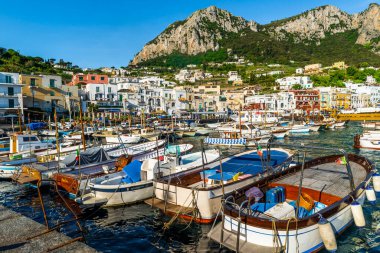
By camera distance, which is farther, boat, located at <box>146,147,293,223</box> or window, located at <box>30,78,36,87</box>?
window, located at <box>30,78,36,87</box>

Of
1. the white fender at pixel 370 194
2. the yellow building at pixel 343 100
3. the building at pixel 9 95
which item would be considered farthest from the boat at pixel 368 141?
the yellow building at pixel 343 100

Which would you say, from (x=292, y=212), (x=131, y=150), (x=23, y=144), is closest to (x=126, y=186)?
(x=292, y=212)

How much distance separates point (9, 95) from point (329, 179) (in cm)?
6954

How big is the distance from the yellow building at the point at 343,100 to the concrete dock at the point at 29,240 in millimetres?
128559

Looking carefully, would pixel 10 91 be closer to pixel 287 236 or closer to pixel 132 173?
pixel 132 173

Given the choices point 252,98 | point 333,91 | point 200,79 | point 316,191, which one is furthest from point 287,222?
point 200,79

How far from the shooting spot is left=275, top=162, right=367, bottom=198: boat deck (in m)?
14.8

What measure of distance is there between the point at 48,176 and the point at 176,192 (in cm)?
1256

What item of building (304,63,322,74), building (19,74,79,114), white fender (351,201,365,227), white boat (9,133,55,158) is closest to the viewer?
white fender (351,201,365,227)

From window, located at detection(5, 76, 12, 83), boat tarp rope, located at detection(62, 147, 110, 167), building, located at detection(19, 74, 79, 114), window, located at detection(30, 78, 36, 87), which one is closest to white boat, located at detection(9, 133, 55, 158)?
boat tarp rope, located at detection(62, 147, 110, 167)

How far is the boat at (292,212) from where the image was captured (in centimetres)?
1018

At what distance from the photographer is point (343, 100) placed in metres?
122

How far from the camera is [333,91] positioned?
12025 cm

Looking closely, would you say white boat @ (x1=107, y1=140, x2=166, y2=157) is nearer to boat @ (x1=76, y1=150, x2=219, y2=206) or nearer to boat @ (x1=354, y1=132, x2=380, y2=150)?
boat @ (x1=76, y1=150, x2=219, y2=206)
